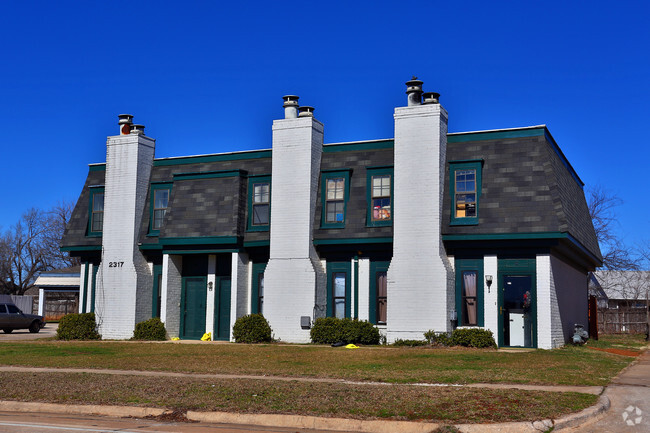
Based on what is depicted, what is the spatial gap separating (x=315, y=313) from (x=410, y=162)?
6.19 meters

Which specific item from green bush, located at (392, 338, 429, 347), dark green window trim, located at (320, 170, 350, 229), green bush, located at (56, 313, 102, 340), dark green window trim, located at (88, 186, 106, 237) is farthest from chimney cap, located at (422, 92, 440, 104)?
green bush, located at (56, 313, 102, 340)

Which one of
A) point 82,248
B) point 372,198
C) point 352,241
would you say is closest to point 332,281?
point 352,241

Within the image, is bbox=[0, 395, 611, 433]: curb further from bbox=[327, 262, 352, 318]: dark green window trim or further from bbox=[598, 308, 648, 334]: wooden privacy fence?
bbox=[598, 308, 648, 334]: wooden privacy fence

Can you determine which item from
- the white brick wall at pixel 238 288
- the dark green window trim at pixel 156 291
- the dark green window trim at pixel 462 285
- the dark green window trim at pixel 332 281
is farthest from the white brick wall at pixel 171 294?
the dark green window trim at pixel 462 285

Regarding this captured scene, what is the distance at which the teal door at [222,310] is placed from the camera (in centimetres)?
2780

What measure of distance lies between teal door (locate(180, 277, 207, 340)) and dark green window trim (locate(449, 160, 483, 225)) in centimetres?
998

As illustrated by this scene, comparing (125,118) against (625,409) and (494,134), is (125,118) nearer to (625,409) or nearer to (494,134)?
(494,134)

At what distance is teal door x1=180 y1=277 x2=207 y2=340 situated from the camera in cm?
2830

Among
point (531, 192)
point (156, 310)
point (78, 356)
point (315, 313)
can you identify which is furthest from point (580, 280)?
point (78, 356)

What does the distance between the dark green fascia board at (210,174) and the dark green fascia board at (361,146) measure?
3298mm

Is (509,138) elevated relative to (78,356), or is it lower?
elevated

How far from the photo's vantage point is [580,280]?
104ft

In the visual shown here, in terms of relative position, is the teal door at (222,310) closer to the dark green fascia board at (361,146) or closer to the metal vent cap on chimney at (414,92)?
the dark green fascia board at (361,146)

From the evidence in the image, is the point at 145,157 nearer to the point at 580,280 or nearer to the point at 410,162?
the point at 410,162
